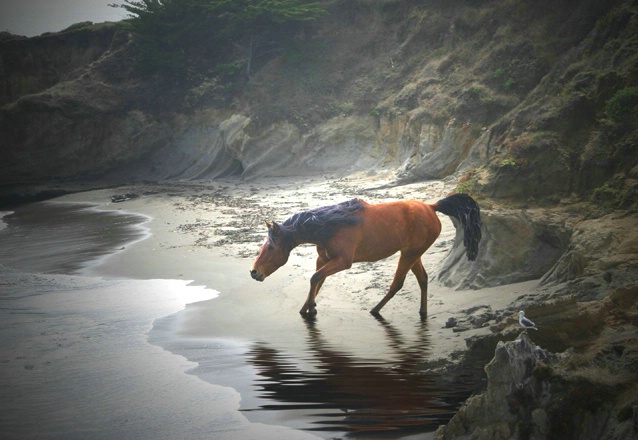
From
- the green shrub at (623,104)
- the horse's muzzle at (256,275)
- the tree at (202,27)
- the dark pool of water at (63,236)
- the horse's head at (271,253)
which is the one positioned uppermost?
the tree at (202,27)

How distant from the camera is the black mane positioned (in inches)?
322

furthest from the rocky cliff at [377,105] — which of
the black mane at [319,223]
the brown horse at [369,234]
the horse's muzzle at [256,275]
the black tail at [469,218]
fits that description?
the horse's muzzle at [256,275]

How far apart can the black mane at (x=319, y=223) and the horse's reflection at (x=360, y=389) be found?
2.04 metres

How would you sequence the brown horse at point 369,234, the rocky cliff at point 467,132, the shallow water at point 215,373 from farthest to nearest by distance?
1. the brown horse at point 369,234
2. the shallow water at point 215,373
3. the rocky cliff at point 467,132

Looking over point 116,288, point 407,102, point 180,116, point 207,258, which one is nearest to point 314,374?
point 116,288

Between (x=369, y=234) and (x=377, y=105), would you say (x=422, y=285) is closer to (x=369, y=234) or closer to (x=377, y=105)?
(x=369, y=234)

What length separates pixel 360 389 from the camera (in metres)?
4.88

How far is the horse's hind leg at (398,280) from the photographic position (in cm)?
798

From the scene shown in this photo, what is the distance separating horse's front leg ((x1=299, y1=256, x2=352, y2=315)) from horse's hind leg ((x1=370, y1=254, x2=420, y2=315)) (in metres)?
0.64

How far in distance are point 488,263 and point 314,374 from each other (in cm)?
375

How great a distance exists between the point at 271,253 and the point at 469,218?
266cm

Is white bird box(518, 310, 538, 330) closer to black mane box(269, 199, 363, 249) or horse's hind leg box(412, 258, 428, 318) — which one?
horse's hind leg box(412, 258, 428, 318)

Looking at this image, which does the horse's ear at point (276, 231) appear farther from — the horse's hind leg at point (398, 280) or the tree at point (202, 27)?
the tree at point (202, 27)

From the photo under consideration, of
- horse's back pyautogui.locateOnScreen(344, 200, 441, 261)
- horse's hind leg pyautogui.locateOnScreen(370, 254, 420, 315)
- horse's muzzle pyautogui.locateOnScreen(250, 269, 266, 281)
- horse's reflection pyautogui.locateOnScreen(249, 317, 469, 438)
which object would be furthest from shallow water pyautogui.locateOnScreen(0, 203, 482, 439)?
horse's back pyautogui.locateOnScreen(344, 200, 441, 261)
